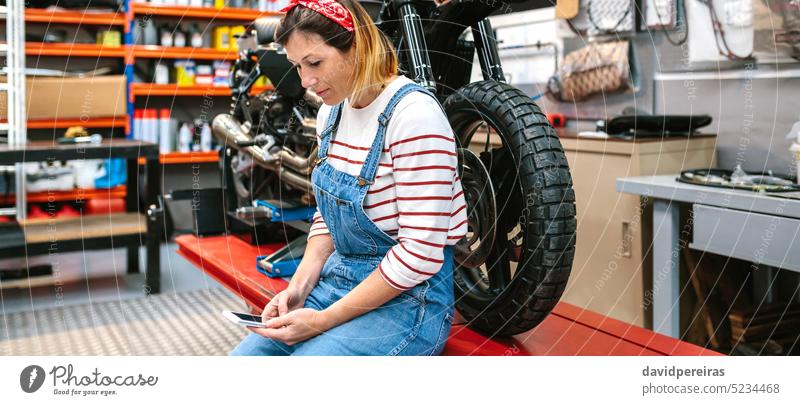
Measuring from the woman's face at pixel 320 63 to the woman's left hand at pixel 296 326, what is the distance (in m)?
0.38

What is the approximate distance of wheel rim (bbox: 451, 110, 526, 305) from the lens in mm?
1569

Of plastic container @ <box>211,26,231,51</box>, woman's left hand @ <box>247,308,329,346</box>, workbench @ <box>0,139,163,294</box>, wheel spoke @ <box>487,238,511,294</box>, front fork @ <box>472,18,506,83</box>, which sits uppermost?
plastic container @ <box>211,26,231,51</box>

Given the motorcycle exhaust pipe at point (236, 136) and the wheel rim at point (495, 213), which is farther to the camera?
the motorcycle exhaust pipe at point (236, 136)

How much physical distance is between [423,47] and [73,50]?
3.61m

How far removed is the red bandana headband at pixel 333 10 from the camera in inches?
48.6

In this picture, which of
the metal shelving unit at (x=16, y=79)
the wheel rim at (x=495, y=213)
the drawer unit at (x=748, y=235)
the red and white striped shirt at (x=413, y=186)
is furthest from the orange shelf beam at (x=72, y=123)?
the red and white striped shirt at (x=413, y=186)

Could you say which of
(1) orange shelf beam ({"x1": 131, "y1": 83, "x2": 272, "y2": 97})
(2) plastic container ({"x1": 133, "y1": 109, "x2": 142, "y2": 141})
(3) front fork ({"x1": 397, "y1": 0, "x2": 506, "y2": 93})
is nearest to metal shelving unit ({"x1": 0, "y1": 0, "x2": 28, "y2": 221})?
(1) orange shelf beam ({"x1": 131, "y1": 83, "x2": 272, "y2": 97})

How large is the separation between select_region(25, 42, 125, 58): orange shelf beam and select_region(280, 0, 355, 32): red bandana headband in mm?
3615

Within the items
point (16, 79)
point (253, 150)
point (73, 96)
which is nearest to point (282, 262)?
point (253, 150)

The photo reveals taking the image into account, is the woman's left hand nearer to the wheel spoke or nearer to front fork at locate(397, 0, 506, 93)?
the wheel spoke

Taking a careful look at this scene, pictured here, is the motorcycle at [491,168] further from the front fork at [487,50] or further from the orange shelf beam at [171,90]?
the orange shelf beam at [171,90]

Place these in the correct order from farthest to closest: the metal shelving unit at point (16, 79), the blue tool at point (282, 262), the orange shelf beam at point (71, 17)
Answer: the orange shelf beam at point (71, 17), the metal shelving unit at point (16, 79), the blue tool at point (282, 262)

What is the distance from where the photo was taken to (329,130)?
1438mm
